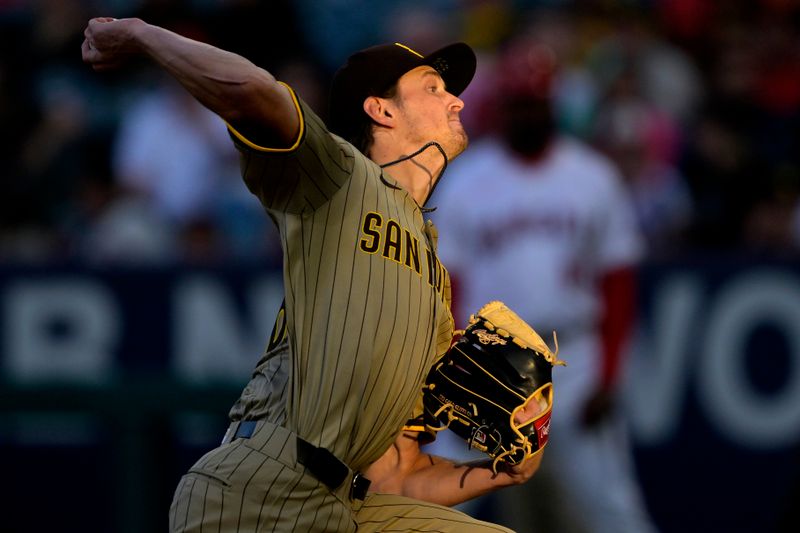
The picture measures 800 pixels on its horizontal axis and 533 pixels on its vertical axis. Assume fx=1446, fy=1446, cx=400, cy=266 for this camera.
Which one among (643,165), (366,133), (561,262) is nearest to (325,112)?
(643,165)

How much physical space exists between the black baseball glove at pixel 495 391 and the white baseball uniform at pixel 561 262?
7.03 feet

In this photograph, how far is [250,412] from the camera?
3.48 m

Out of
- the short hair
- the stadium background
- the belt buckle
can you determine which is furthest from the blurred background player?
the belt buckle

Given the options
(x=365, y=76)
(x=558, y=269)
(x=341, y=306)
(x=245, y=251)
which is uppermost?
(x=365, y=76)

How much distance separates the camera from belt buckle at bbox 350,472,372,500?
3451 mm

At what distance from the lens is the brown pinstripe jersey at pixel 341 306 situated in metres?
3.31

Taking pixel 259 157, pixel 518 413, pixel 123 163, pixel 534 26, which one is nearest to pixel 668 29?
pixel 534 26

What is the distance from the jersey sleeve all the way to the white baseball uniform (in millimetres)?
2795

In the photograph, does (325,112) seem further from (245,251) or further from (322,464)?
(322,464)

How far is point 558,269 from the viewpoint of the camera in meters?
6.08

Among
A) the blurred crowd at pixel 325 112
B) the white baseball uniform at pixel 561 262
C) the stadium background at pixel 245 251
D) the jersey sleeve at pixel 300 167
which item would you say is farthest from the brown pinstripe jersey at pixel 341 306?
the blurred crowd at pixel 325 112

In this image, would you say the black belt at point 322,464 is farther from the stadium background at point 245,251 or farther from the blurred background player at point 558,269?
the stadium background at point 245,251

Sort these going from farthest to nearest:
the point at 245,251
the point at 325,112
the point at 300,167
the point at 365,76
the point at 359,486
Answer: the point at 325,112
the point at 245,251
the point at 365,76
the point at 359,486
the point at 300,167

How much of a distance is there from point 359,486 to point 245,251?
463 cm
